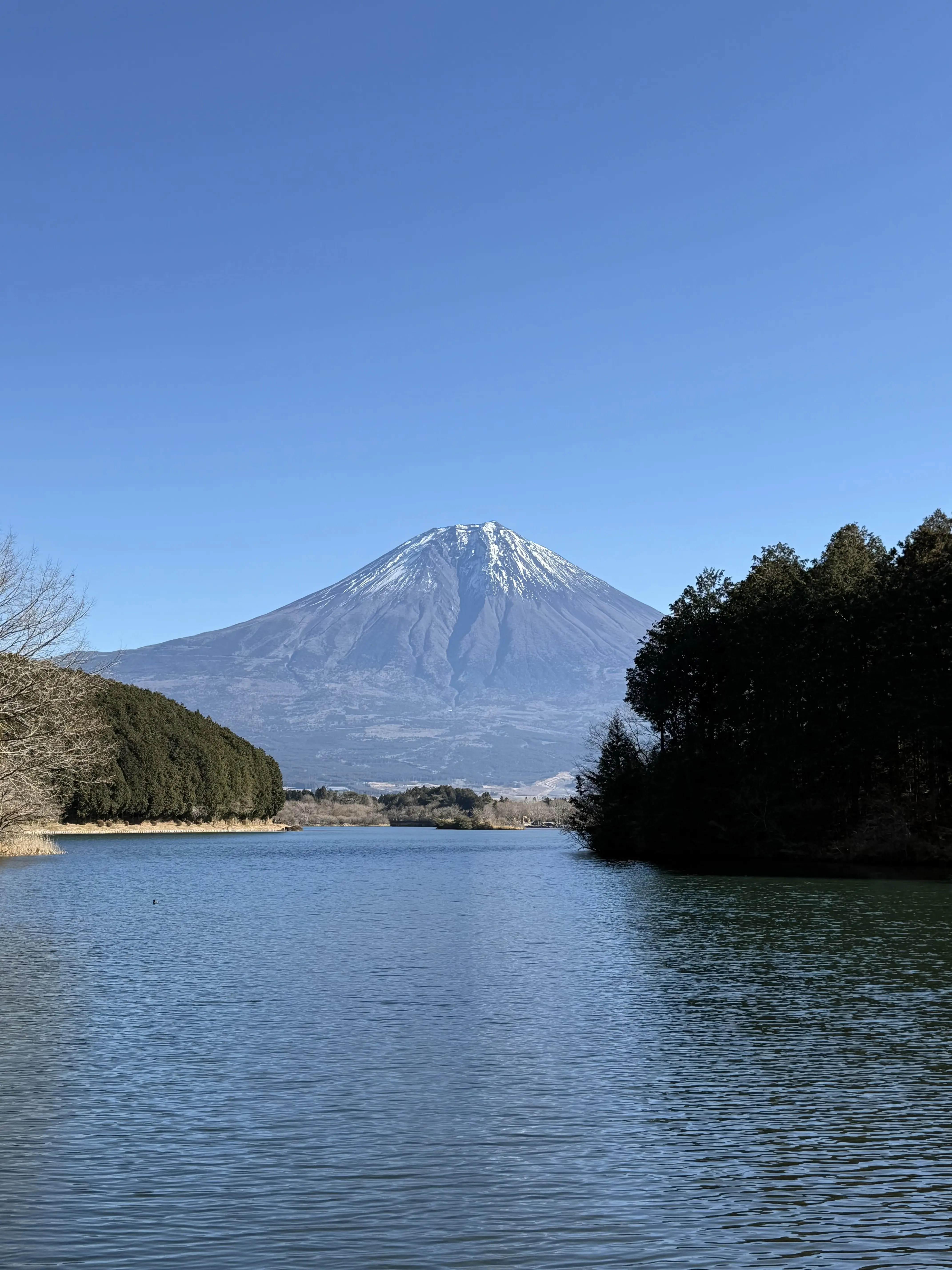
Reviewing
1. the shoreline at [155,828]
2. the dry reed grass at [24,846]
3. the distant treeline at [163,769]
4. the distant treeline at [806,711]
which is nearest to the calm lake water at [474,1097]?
the distant treeline at [806,711]

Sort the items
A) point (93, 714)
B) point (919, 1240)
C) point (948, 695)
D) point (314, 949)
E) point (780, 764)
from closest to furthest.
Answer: point (919, 1240) < point (314, 949) < point (948, 695) < point (780, 764) < point (93, 714)

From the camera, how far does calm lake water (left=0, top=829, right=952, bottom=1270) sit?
348 inches

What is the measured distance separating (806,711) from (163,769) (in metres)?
62.0

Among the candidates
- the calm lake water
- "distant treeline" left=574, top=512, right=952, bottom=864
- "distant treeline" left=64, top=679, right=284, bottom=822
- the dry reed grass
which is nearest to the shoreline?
"distant treeline" left=64, top=679, right=284, bottom=822

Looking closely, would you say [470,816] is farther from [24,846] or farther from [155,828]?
[24,846]

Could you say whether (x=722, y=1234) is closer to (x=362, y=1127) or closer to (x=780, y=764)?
(x=362, y=1127)

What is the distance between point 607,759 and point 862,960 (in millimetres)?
50025

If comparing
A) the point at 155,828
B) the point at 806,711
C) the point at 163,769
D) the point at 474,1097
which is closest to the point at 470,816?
the point at 155,828

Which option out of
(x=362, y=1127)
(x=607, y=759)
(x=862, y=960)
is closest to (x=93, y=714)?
(x=607, y=759)

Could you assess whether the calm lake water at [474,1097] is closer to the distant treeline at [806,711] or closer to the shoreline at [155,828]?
the distant treeline at [806,711]

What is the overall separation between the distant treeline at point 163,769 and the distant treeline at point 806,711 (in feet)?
127

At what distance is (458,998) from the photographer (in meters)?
19.7

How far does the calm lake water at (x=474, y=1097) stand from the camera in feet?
29.0

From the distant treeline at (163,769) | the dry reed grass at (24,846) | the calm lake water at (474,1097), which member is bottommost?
the calm lake water at (474,1097)
